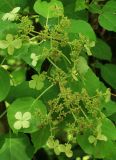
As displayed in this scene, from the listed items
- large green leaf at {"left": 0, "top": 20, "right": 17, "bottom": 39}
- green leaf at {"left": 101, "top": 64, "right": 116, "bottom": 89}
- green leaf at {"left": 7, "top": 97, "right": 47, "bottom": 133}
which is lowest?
green leaf at {"left": 101, "top": 64, "right": 116, "bottom": 89}

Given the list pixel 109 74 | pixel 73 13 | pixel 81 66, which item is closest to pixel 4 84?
pixel 81 66

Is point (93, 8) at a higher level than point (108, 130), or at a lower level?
higher

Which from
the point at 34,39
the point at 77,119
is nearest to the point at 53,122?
the point at 77,119

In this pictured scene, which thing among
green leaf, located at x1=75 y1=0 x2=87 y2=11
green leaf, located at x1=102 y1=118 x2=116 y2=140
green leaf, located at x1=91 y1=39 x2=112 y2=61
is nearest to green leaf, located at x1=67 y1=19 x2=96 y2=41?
green leaf, located at x1=75 y1=0 x2=87 y2=11

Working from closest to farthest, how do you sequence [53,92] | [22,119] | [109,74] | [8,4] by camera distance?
[22,119] → [53,92] → [8,4] → [109,74]

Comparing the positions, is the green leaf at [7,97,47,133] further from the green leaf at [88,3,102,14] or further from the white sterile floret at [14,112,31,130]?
the green leaf at [88,3,102,14]

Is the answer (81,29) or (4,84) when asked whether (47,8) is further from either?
(4,84)
